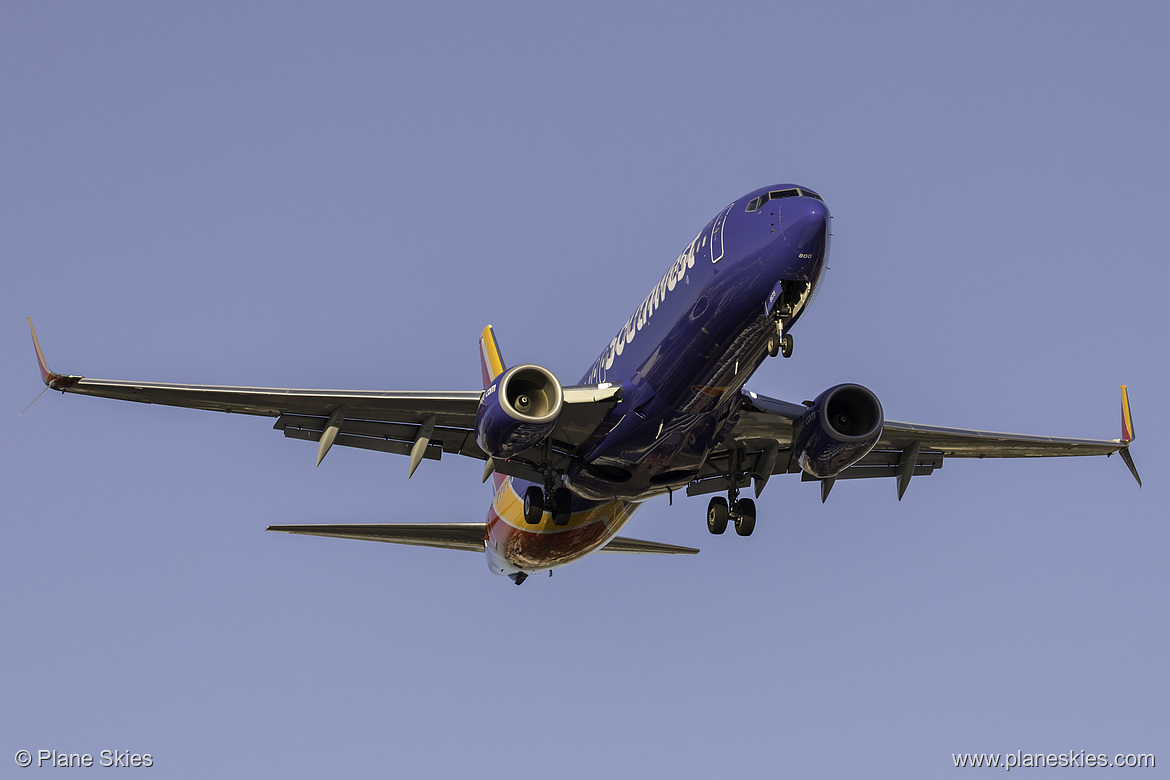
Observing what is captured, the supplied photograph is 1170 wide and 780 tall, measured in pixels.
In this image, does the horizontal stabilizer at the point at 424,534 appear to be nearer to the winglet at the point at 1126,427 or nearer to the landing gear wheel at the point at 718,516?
the landing gear wheel at the point at 718,516

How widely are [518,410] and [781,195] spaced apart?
5.98 meters

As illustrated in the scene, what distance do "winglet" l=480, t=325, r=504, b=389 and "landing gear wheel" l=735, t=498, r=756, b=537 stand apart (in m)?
7.85

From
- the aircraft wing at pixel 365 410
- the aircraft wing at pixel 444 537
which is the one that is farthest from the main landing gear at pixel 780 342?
the aircraft wing at pixel 444 537

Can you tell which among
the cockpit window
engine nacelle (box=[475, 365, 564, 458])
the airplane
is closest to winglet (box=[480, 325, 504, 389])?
the airplane

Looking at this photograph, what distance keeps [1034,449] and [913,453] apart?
123 inches

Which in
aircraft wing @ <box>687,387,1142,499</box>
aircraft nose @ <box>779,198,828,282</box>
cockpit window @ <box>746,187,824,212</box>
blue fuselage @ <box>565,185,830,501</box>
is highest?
cockpit window @ <box>746,187,824,212</box>

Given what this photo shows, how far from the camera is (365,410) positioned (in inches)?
985

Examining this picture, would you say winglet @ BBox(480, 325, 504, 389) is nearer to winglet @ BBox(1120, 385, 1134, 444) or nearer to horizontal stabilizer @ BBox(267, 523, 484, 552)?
horizontal stabilizer @ BBox(267, 523, 484, 552)

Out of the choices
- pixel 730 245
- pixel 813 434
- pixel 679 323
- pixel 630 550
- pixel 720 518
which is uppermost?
pixel 730 245

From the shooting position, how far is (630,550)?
108 ft

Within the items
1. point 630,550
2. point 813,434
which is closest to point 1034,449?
point 813,434

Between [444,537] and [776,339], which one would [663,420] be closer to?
[776,339]

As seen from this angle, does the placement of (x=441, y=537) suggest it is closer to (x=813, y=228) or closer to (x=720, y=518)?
(x=720, y=518)

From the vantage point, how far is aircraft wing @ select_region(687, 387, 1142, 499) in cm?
2662
